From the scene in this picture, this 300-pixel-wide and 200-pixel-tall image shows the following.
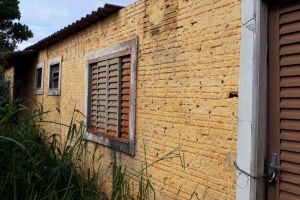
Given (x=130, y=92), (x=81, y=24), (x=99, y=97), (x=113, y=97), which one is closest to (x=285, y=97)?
(x=130, y=92)

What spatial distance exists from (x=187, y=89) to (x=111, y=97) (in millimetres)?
2582

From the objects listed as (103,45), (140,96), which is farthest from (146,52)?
(103,45)

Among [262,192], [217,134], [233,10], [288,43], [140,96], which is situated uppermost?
[233,10]

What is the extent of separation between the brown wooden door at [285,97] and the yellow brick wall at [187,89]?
17.6 inches

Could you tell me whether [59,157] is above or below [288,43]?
below

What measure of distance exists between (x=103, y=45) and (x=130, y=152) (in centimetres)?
232

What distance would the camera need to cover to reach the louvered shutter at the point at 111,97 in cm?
656

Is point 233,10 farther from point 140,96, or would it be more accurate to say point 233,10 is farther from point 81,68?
point 81,68

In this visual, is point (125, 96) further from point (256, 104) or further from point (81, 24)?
point (256, 104)

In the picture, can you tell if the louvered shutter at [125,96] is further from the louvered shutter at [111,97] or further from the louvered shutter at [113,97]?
the louvered shutter at [113,97]

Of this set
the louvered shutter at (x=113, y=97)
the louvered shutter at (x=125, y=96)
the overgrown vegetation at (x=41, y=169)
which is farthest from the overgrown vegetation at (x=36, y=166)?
the louvered shutter at (x=113, y=97)

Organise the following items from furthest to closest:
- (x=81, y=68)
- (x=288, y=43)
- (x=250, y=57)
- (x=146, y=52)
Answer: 1. (x=81, y=68)
2. (x=146, y=52)
3. (x=250, y=57)
4. (x=288, y=43)

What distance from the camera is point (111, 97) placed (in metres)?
7.04

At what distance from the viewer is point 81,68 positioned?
8773 millimetres
